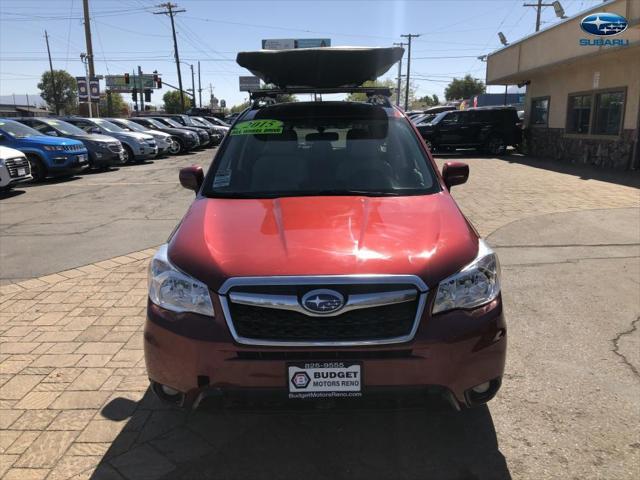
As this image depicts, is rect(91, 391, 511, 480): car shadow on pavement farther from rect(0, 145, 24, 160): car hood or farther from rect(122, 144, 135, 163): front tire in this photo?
rect(122, 144, 135, 163): front tire

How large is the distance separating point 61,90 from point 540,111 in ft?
333

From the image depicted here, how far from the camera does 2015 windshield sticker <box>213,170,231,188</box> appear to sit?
365 centimetres

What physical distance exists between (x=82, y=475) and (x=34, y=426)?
2.02 ft

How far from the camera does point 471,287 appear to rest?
2.59 m

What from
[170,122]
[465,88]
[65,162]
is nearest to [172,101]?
[465,88]

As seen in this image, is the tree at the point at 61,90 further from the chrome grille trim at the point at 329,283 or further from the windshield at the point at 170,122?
the chrome grille trim at the point at 329,283

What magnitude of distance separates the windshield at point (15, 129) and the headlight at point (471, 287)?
13928 mm

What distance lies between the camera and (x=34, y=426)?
3076mm

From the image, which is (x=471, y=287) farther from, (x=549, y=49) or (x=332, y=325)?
(x=549, y=49)

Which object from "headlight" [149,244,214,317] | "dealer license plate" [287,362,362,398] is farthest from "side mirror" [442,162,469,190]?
"headlight" [149,244,214,317]

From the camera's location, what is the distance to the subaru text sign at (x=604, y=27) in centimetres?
1364

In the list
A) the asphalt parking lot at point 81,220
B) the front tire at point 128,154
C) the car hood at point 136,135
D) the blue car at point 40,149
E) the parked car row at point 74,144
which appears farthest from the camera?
the car hood at point 136,135

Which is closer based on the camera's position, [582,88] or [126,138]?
[582,88]

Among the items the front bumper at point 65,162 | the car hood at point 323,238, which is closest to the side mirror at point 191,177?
the car hood at point 323,238
